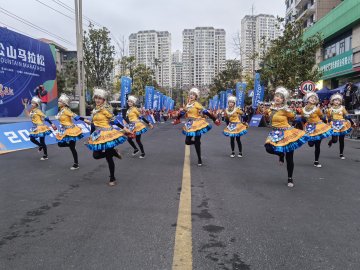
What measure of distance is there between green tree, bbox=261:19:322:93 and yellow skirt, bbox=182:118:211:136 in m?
21.1

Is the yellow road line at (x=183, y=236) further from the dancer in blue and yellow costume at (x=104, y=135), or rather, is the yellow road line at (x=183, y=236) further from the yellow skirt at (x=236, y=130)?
the yellow skirt at (x=236, y=130)

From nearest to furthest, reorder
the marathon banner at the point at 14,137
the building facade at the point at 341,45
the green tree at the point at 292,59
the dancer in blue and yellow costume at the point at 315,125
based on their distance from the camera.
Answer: the dancer in blue and yellow costume at the point at 315,125, the marathon banner at the point at 14,137, the building facade at the point at 341,45, the green tree at the point at 292,59

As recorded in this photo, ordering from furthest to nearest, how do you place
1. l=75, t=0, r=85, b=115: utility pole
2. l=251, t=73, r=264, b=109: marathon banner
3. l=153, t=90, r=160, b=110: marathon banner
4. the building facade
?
l=153, t=90, r=160, b=110: marathon banner
l=251, t=73, r=264, b=109: marathon banner
the building facade
l=75, t=0, r=85, b=115: utility pole

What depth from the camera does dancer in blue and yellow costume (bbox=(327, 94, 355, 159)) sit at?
1064 cm

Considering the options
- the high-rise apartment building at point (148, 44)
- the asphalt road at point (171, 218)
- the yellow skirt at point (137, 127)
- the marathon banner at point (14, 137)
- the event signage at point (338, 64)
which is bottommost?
the asphalt road at point (171, 218)

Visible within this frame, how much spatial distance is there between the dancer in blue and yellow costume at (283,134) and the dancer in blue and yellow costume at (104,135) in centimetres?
290

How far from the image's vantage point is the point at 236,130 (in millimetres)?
11070

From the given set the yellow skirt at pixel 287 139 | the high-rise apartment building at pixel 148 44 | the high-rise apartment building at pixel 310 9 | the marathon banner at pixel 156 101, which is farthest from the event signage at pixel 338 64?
the high-rise apartment building at pixel 148 44

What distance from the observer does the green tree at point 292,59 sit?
94.4ft

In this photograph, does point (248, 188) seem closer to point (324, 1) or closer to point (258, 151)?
point (258, 151)

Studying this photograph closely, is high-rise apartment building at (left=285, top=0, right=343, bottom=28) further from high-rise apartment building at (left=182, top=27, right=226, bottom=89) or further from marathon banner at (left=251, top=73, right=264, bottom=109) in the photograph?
high-rise apartment building at (left=182, top=27, right=226, bottom=89)

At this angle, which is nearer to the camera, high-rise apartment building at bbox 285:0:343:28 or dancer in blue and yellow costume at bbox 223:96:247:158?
dancer in blue and yellow costume at bbox 223:96:247:158

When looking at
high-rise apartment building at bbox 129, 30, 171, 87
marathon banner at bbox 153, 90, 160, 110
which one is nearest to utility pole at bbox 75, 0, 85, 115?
marathon banner at bbox 153, 90, 160, 110

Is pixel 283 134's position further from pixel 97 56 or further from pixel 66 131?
pixel 97 56
